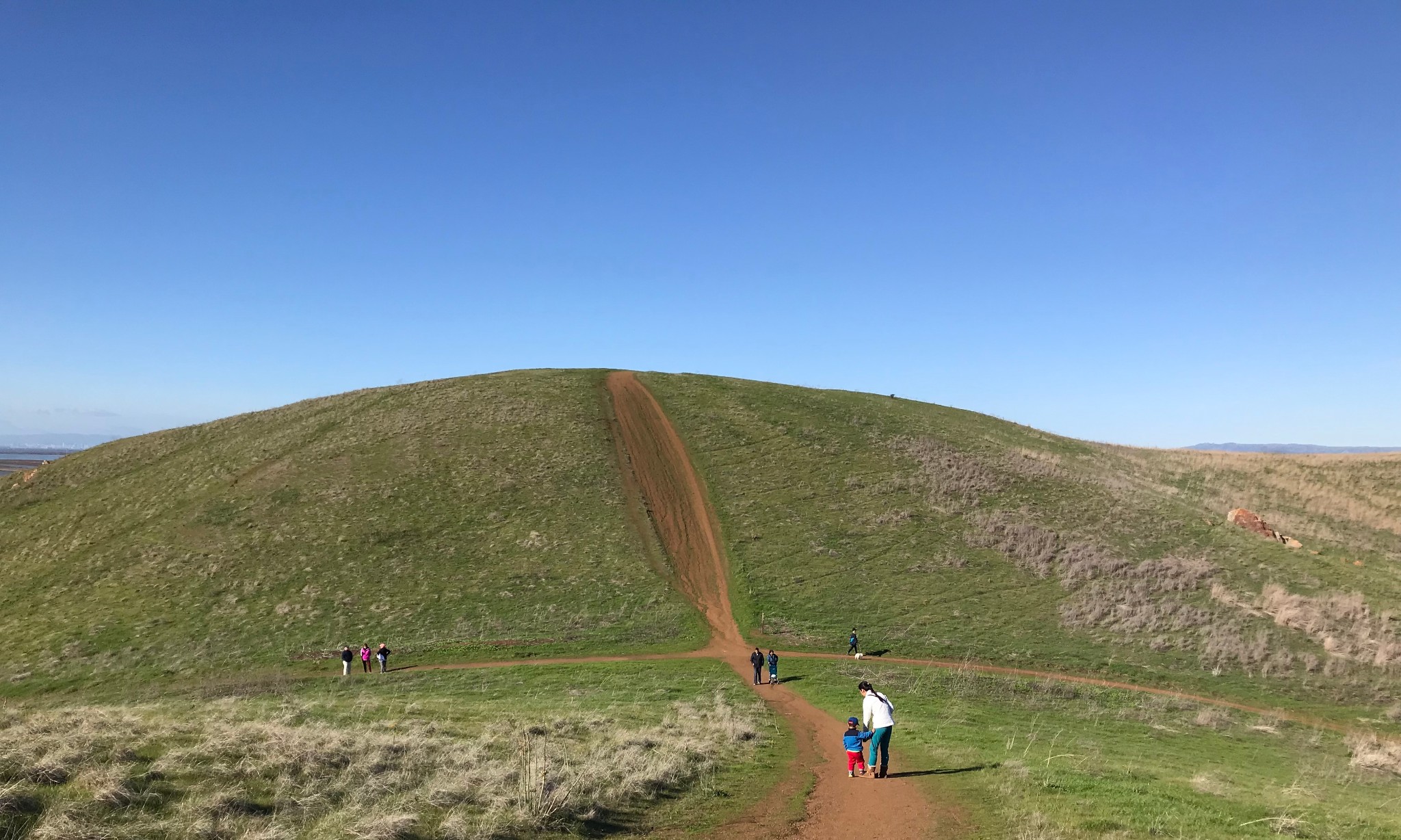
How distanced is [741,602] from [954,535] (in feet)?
54.7

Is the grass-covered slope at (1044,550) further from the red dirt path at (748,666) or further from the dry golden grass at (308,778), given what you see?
the dry golden grass at (308,778)

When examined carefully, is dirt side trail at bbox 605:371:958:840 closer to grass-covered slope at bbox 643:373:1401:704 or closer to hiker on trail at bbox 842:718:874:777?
hiker on trail at bbox 842:718:874:777

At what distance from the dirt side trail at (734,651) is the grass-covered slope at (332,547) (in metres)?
2.19

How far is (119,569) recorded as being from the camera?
40.2 metres

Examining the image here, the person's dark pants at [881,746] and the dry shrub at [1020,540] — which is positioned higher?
the dry shrub at [1020,540]

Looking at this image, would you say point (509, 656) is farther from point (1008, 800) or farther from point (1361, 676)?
point (1361, 676)

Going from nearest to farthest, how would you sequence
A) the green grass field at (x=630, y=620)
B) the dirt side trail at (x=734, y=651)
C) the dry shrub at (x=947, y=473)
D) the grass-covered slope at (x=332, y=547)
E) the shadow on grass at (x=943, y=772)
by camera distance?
the green grass field at (x=630, y=620) → the dirt side trail at (x=734, y=651) → the shadow on grass at (x=943, y=772) → the grass-covered slope at (x=332, y=547) → the dry shrub at (x=947, y=473)

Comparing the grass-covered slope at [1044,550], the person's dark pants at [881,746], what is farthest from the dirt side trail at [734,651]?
the grass-covered slope at [1044,550]

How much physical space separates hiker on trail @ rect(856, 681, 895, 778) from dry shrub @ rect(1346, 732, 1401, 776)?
1653 cm

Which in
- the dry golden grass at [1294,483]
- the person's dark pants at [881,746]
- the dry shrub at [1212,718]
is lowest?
the dry shrub at [1212,718]

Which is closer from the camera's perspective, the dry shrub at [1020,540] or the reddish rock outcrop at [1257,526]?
the dry shrub at [1020,540]

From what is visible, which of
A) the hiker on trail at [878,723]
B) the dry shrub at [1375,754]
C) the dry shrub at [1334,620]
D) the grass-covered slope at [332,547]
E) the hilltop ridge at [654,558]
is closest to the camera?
the hiker on trail at [878,723]

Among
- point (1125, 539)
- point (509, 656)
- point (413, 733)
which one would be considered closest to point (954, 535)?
point (1125, 539)

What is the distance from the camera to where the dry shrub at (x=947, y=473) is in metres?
51.6
